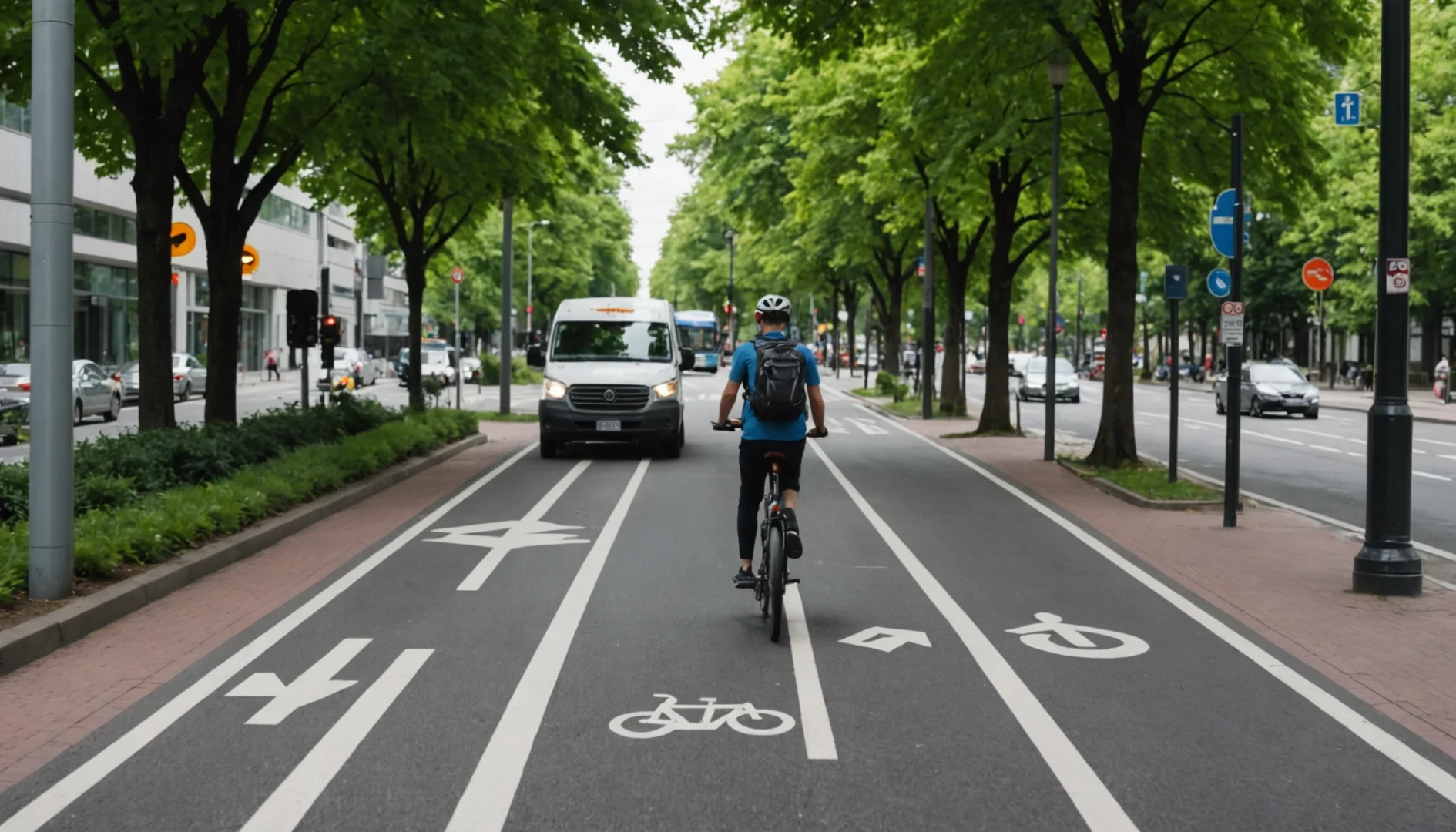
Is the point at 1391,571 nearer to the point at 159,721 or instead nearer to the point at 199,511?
the point at 159,721

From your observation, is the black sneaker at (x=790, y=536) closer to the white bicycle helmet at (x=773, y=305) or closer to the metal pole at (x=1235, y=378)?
the white bicycle helmet at (x=773, y=305)

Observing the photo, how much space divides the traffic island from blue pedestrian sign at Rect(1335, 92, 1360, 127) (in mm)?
7664

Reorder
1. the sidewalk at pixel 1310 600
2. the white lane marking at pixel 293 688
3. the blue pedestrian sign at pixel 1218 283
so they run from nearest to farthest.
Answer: the white lane marking at pixel 293 688
the sidewalk at pixel 1310 600
the blue pedestrian sign at pixel 1218 283

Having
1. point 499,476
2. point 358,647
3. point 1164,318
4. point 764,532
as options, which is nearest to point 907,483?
point 499,476

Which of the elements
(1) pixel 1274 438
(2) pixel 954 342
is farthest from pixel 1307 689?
(2) pixel 954 342

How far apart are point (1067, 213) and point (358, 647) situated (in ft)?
74.4

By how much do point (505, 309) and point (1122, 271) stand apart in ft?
54.0

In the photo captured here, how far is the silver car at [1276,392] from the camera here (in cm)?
3897

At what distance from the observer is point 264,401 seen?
142 feet

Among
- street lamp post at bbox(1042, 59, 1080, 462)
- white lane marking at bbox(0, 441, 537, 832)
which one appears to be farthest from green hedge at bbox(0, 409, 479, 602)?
street lamp post at bbox(1042, 59, 1080, 462)

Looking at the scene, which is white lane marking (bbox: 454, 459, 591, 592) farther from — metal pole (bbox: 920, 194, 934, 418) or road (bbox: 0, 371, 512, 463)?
metal pole (bbox: 920, 194, 934, 418)

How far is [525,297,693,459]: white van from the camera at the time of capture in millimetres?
20875

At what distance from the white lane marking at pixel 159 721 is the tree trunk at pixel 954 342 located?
75.8ft

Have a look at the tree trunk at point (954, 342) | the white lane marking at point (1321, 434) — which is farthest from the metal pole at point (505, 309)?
the white lane marking at point (1321, 434)
